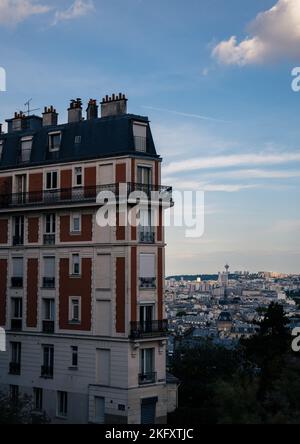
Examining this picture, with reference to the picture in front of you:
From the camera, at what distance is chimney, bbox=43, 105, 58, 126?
48844 millimetres

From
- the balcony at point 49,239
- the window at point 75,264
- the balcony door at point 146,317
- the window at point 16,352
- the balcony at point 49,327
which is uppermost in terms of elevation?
the balcony at point 49,239

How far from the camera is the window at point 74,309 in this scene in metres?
43.1

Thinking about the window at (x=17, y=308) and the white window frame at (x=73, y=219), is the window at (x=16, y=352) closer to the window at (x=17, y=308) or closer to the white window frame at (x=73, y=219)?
A: the window at (x=17, y=308)

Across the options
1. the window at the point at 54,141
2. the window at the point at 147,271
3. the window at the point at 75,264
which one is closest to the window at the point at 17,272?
the window at the point at 75,264

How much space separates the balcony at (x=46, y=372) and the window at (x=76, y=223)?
8445mm

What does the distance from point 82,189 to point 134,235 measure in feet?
A: 14.9

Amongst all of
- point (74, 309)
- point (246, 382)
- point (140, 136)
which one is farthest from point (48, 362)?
point (246, 382)

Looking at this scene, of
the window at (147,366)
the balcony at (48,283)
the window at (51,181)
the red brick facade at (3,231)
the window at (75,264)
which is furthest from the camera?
the red brick facade at (3,231)

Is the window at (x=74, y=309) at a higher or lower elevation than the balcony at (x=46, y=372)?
higher

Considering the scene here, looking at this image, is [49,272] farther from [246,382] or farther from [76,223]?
[246,382]

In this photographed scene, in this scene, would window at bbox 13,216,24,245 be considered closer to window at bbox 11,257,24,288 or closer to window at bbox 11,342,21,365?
window at bbox 11,257,24,288

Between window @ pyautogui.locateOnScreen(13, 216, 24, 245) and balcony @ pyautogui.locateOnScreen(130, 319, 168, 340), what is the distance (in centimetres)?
1033
